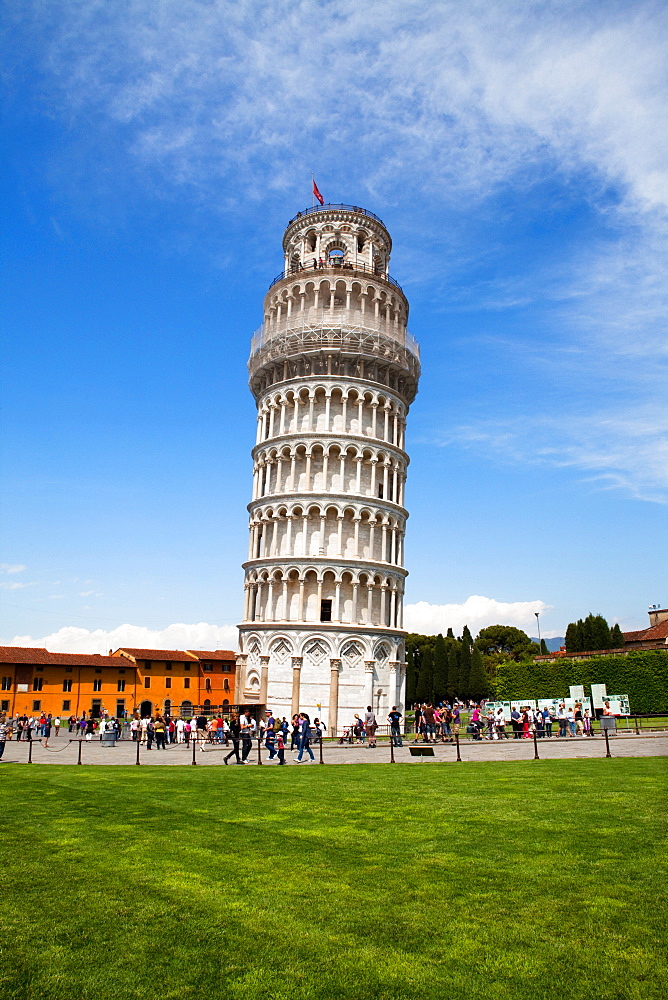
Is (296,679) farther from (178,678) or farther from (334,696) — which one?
(178,678)

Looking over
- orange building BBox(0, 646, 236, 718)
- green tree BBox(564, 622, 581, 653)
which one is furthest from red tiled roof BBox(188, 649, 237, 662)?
green tree BBox(564, 622, 581, 653)

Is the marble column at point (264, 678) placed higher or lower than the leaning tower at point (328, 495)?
lower

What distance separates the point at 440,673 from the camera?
281ft

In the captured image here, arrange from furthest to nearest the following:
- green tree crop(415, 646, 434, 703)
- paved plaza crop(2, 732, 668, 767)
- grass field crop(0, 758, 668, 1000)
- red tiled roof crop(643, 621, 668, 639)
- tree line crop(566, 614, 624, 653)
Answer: green tree crop(415, 646, 434, 703) < tree line crop(566, 614, 624, 653) < red tiled roof crop(643, 621, 668, 639) < paved plaza crop(2, 732, 668, 767) < grass field crop(0, 758, 668, 1000)

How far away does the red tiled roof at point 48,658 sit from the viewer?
77125mm

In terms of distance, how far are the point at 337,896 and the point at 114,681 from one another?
8180cm

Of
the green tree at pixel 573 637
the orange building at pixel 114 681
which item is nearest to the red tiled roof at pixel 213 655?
the orange building at pixel 114 681

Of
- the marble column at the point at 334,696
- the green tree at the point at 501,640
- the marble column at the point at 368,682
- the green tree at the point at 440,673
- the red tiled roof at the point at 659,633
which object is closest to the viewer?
the marble column at the point at 334,696

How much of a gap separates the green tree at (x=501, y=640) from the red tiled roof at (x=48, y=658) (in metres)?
63.0

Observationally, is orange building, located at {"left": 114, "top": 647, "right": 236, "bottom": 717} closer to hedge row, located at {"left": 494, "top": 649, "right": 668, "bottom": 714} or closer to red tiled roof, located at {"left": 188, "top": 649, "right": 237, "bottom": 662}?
red tiled roof, located at {"left": 188, "top": 649, "right": 237, "bottom": 662}

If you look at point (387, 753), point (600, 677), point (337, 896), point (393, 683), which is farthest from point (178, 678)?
point (337, 896)

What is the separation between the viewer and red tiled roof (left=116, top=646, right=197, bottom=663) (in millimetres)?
87188

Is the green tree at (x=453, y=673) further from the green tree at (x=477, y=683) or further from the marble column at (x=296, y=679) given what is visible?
the marble column at (x=296, y=679)

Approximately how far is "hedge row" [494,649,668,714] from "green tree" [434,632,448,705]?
83.9 ft
